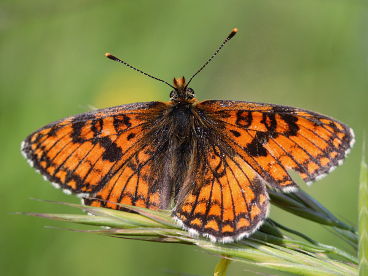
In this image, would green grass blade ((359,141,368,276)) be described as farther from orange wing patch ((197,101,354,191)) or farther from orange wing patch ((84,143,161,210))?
orange wing patch ((84,143,161,210))

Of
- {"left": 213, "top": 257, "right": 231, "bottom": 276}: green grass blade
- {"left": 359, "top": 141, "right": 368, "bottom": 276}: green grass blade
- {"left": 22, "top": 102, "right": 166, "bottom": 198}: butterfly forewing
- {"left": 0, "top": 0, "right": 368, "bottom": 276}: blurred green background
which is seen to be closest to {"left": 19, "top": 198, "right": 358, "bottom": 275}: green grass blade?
{"left": 213, "top": 257, "right": 231, "bottom": 276}: green grass blade

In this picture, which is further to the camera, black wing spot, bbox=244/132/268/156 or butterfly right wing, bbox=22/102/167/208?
butterfly right wing, bbox=22/102/167/208

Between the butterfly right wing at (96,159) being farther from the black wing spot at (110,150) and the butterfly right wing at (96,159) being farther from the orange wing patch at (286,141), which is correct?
the orange wing patch at (286,141)

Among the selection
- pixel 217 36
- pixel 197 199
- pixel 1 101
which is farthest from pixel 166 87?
pixel 197 199

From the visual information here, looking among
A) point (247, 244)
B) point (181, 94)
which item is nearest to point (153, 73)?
point (181, 94)

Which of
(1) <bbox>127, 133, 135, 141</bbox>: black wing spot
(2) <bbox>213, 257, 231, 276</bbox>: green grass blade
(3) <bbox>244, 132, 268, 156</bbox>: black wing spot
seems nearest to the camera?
(2) <bbox>213, 257, 231, 276</bbox>: green grass blade

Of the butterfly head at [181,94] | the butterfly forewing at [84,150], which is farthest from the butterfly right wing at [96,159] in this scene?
the butterfly head at [181,94]

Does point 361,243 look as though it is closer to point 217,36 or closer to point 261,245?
point 261,245
